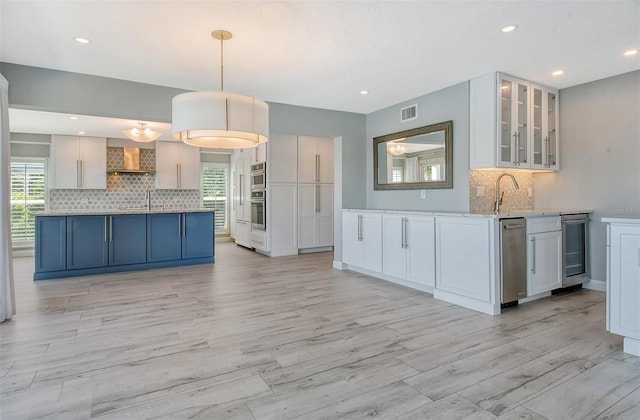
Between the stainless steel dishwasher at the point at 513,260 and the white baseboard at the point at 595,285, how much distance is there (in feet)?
4.43

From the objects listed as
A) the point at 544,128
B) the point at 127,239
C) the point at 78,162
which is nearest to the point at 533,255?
the point at 544,128

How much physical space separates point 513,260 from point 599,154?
1969 mm

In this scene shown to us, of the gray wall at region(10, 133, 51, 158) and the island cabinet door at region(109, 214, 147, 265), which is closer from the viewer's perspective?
the island cabinet door at region(109, 214, 147, 265)

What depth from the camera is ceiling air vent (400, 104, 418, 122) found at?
4809mm

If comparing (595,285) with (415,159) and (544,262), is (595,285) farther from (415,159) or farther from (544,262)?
(415,159)

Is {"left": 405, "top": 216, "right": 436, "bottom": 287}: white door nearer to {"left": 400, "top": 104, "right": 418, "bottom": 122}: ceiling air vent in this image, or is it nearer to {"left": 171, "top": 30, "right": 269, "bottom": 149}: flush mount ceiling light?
{"left": 400, "top": 104, "right": 418, "bottom": 122}: ceiling air vent

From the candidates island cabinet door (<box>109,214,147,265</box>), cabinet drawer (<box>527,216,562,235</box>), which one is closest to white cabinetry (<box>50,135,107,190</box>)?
island cabinet door (<box>109,214,147,265</box>)

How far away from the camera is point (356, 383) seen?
2.09 meters

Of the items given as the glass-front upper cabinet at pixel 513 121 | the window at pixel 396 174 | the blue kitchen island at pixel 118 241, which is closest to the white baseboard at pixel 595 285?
the glass-front upper cabinet at pixel 513 121

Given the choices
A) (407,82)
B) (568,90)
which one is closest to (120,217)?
(407,82)

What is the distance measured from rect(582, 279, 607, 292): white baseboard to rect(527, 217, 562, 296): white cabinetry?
2.25 ft

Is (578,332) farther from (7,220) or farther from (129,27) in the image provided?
(7,220)

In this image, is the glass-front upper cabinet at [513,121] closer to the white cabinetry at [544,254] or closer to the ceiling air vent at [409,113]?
the white cabinetry at [544,254]

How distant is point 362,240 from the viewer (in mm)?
Answer: 5027
